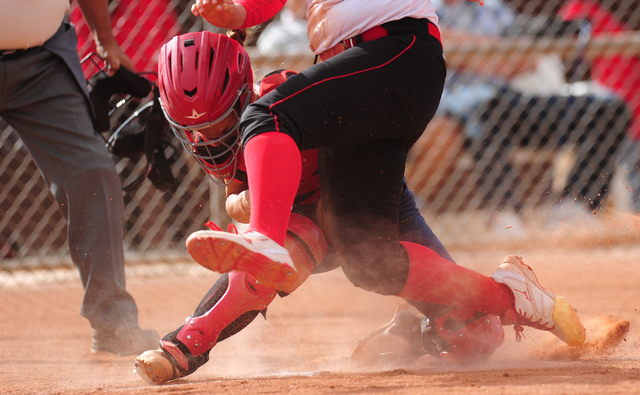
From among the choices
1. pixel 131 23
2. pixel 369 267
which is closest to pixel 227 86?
pixel 369 267

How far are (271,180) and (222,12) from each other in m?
0.61

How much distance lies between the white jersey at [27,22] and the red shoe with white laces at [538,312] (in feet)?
6.18

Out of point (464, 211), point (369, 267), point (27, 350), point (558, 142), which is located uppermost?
point (369, 267)

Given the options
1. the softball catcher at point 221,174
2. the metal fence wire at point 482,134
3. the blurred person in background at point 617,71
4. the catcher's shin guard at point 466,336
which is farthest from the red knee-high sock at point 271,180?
the blurred person in background at point 617,71

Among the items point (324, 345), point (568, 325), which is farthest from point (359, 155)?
point (324, 345)

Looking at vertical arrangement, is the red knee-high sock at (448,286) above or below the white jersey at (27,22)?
below

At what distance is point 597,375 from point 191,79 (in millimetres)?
1346

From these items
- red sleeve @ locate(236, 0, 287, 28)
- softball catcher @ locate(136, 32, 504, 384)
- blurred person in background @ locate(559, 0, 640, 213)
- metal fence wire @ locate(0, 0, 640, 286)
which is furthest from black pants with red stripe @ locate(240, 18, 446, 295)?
blurred person in background @ locate(559, 0, 640, 213)

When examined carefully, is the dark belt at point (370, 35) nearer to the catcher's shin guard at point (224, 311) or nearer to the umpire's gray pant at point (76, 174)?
the catcher's shin guard at point (224, 311)

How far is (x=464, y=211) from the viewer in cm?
491

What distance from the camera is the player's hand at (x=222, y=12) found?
172 centimetres

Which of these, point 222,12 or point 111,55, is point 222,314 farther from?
point 111,55

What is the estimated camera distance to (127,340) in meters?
2.33

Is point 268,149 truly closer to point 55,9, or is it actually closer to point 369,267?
point 369,267
